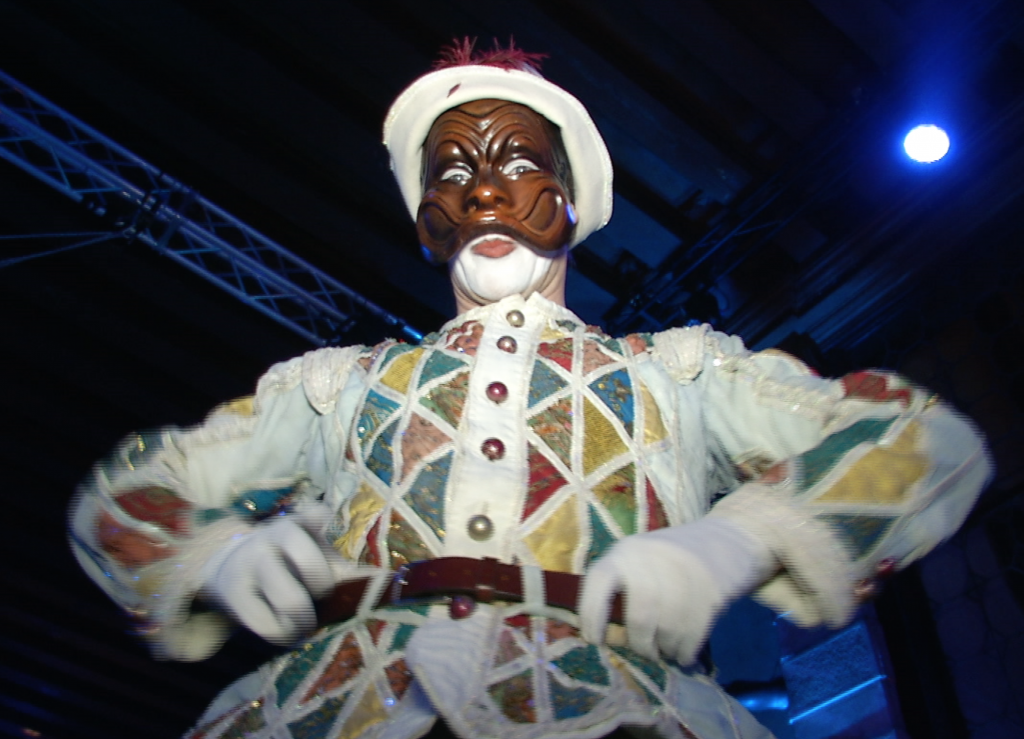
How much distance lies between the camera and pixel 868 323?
3400 mm

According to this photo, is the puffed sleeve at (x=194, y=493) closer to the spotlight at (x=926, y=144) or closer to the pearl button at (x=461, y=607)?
the pearl button at (x=461, y=607)

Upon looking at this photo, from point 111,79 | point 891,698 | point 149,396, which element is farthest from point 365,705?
point 149,396

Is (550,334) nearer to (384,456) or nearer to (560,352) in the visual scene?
(560,352)

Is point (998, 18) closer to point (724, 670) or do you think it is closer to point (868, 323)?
point (868, 323)

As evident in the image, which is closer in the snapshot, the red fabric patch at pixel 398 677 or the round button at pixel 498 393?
the red fabric patch at pixel 398 677

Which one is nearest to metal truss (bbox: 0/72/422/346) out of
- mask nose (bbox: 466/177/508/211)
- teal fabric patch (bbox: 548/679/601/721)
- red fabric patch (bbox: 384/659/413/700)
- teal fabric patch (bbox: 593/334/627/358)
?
mask nose (bbox: 466/177/508/211)

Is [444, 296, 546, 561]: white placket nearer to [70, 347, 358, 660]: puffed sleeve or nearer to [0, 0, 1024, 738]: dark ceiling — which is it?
[70, 347, 358, 660]: puffed sleeve

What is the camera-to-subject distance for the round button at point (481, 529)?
125cm

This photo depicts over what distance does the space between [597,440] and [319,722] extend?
557 millimetres

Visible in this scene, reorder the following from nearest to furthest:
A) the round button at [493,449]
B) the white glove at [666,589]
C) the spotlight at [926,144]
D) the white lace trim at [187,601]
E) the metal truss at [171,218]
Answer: the white glove at [666,589] → the white lace trim at [187,601] → the round button at [493,449] → the spotlight at [926,144] → the metal truss at [171,218]

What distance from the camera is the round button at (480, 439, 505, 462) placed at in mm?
1324

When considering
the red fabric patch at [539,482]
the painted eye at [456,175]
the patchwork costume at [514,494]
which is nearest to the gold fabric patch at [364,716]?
the patchwork costume at [514,494]

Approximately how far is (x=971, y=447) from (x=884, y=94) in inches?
81.8

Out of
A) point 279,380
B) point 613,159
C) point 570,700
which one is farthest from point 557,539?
point 613,159
